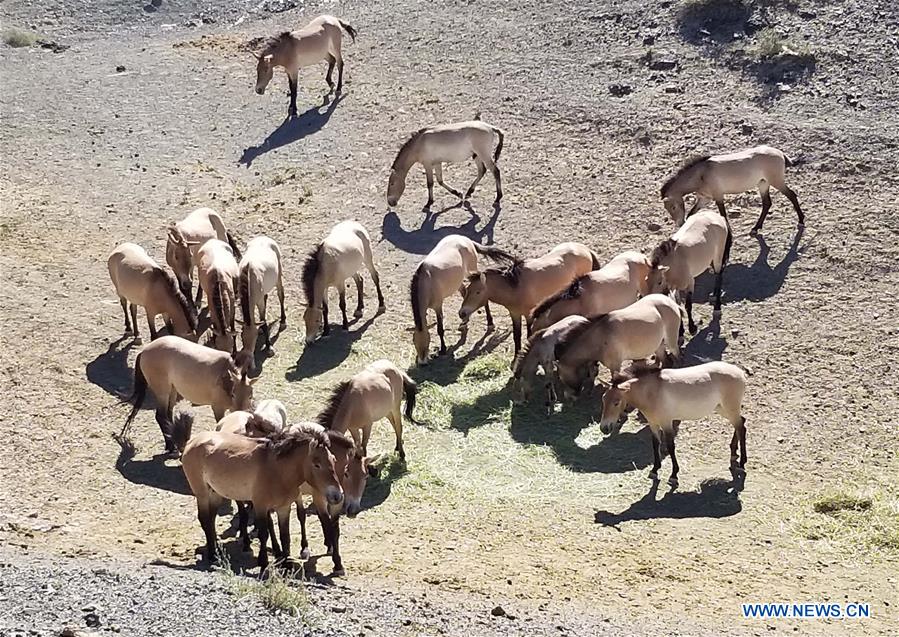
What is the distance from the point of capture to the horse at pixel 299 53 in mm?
23000

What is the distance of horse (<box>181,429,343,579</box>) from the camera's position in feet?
32.4

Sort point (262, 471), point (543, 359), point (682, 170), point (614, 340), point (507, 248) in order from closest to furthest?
point (262, 471)
point (614, 340)
point (543, 359)
point (682, 170)
point (507, 248)

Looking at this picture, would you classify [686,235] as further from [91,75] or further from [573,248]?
[91,75]

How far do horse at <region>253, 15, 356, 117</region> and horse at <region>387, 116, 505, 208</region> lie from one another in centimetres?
445

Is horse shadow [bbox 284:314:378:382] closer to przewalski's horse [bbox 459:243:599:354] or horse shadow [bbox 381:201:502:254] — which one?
przewalski's horse [bbox 459:243:599:354]

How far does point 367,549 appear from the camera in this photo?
428 inches

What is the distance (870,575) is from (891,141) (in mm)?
9759

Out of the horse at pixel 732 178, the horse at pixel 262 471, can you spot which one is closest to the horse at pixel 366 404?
the horse at pixel 262 471

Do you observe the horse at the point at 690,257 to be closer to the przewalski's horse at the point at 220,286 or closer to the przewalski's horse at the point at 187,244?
the przewalski's horse at the point at 220,286

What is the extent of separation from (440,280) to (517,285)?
999 millimetres

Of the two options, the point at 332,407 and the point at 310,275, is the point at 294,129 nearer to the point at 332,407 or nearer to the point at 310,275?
the point at 310,275

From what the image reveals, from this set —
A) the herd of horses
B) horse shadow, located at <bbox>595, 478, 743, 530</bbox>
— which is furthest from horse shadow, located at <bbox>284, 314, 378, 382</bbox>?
horse shadow, located at <bbox>595, 478, 743, 530</bbox>

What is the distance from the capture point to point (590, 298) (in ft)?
47.1

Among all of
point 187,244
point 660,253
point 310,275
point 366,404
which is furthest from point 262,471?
point 660,253
